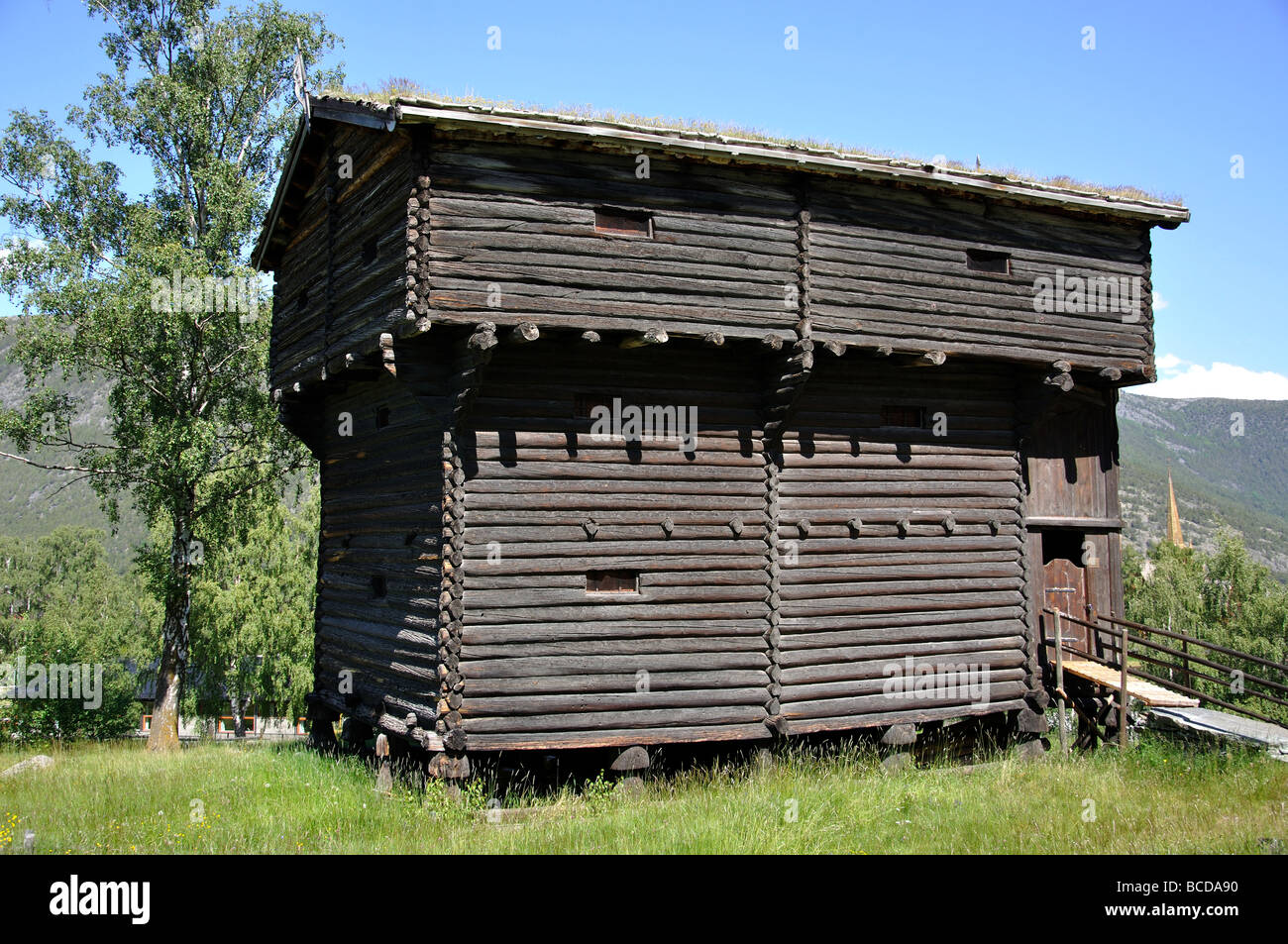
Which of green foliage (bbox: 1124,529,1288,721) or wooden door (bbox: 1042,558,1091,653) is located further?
green foliage (bbox: 1124,529,1288,721)

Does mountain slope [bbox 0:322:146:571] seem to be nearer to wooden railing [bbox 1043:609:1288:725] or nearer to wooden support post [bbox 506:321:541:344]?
wooden support post [bbox 506:321:541:344]

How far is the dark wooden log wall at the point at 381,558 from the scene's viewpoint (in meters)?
11.9

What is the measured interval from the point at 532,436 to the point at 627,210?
10.3ft

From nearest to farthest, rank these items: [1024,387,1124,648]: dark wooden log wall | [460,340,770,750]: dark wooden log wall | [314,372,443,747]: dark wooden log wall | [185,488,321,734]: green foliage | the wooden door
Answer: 1. [460,340,770,750]: dark wooden log wall
2. [314,372,443,747]: dark wooden log wall
3. [1024,387,1124,648]: dark wooden log wall
4. the wooden door
5. [185,488,321,734]: green foliage

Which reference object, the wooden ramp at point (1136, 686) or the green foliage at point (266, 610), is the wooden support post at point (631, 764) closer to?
the wooden ramp at point (1136, 686)

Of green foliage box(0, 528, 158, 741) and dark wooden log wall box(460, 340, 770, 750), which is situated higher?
dark wooden log wall box(460, 340, 770, 750)

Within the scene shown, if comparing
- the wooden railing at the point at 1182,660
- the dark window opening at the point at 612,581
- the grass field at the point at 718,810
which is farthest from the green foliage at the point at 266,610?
the wooden railing at the point at 1182,660

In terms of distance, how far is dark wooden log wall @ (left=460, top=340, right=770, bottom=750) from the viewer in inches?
453

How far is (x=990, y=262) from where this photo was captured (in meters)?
13.8

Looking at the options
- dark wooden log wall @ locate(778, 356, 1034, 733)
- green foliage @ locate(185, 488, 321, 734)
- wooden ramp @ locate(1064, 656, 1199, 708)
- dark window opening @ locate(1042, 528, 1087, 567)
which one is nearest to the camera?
dark wooden log wall @ locate(778, 356, 1034, 733)

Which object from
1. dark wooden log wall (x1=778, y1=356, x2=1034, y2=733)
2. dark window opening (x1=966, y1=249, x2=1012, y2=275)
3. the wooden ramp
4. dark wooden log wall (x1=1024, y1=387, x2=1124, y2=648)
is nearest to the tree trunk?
dark wooden log wall (x1=778, y1=356, x2=1034, y2=733)

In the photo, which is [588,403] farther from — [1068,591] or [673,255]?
[1068,591]

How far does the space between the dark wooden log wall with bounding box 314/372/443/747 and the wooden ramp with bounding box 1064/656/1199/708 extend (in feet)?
32.0
